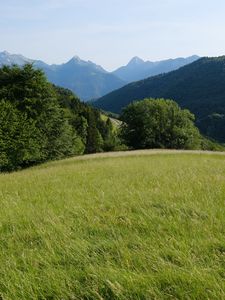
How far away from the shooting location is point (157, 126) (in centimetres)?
8694

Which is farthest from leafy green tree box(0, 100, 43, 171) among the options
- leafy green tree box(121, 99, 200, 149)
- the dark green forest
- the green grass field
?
the green grass field

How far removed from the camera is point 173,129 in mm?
87062

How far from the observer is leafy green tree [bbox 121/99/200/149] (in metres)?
85.0

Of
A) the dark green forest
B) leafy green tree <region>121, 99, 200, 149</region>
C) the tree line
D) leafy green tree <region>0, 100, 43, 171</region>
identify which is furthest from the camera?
leafy green tree <region>121, 99, 200, 149</region>

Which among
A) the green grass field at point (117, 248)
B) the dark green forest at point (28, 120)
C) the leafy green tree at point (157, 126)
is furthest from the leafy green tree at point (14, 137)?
the green grass field at point (117, 248)

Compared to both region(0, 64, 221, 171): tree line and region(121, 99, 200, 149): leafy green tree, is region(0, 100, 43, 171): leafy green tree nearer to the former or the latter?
region(0, 64, 221, 171): tree line

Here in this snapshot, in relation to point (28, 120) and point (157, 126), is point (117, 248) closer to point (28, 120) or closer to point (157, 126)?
point (28, 120)

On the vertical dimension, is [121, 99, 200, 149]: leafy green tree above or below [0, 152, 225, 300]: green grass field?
below

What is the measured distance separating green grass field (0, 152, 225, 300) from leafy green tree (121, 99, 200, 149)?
76737mm

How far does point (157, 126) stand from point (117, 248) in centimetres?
8279

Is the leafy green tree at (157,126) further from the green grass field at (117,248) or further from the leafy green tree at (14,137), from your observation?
the green grass field at (117,248)

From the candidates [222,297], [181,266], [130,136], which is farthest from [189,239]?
[130,136]

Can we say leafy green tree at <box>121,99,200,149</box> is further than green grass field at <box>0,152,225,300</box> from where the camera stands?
Yes

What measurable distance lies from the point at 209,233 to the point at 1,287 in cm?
258
